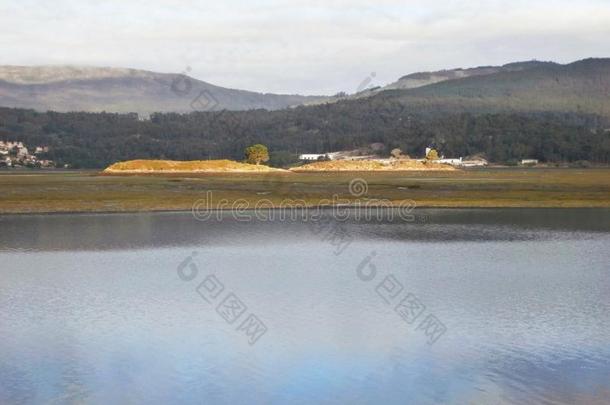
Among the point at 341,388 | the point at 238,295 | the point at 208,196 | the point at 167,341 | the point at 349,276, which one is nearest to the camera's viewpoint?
the point at 341,388

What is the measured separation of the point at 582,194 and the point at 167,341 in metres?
75.3

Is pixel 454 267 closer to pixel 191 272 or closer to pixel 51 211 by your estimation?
pixel 191 272

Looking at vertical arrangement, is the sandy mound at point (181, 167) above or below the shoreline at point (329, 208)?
below

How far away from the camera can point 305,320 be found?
29.8 metres

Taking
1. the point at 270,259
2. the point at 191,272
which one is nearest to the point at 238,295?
the point at 191,272

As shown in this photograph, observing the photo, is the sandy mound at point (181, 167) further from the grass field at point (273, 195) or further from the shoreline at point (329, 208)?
the shoreline at point (329, 208)

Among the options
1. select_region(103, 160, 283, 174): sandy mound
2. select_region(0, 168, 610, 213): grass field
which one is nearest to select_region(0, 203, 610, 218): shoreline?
select_region(0, 168, 610, 213): grass field

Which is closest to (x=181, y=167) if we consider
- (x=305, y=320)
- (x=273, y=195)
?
(x=273, y=195)

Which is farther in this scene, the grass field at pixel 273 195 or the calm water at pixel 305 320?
the grass field at pixel 273 195

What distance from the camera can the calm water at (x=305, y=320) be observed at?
22.4 m

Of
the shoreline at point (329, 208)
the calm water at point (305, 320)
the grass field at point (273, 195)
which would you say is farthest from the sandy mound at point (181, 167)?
the calm water at point (305, 320)

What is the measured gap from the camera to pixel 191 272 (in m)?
40.8

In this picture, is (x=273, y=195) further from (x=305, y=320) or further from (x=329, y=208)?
(x=305, y=320)

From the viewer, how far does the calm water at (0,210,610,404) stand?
73.4 ft
